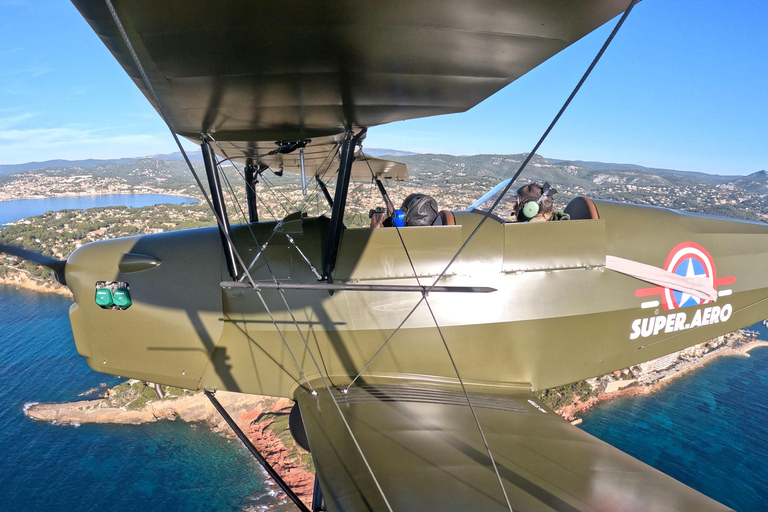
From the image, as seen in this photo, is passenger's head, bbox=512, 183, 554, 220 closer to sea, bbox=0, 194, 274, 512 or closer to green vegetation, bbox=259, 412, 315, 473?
green vegetation, bbox=259, 412, 315, 473

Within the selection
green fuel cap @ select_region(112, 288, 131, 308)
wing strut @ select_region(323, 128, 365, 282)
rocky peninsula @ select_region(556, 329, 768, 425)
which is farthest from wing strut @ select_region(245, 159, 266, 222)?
rocky peninsula @ select_region(556, 329, 768, 425)

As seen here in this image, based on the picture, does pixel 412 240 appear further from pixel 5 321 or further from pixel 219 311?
pixel 5 321

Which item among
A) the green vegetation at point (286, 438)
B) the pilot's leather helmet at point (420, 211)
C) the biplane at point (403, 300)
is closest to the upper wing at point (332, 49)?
the biplane at point (403, 300)

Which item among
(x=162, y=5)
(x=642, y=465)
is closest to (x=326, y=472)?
(x=642, y=465)

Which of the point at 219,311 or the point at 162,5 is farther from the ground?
the point at 162,5

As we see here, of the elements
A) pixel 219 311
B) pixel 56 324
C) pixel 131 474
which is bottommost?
pixel 131 474

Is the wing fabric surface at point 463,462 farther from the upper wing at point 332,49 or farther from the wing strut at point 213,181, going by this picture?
the upper wing at point 332,49

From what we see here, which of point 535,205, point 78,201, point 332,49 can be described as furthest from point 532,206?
point 78,201
